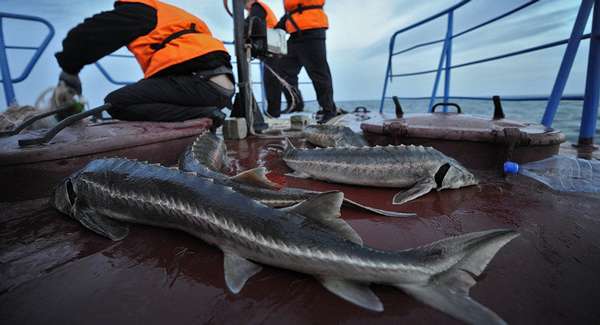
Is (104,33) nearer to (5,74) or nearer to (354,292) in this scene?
(5,74)

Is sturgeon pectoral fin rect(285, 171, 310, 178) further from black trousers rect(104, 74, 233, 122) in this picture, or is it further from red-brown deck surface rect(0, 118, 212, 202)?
black trousers rect(104, 74, 233, 122)

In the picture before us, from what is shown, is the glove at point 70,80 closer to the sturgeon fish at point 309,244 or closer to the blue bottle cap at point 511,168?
the sturgeon fish at point 309,244

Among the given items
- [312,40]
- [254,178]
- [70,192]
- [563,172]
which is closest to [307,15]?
[312,40]

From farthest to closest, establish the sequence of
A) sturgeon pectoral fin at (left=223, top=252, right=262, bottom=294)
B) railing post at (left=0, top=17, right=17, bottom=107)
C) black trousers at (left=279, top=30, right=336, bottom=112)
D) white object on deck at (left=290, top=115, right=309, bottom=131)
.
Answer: black trousers at (left=279, top=30, right=336, bottom=112) → white object on deck at (left=290, top=115, right=309, bottom=131) → railing post at (left=0, top=17, right=17, bottom=107) → sturgeon pectoral fin at (left=223, top=252, right=262, bottom=294)

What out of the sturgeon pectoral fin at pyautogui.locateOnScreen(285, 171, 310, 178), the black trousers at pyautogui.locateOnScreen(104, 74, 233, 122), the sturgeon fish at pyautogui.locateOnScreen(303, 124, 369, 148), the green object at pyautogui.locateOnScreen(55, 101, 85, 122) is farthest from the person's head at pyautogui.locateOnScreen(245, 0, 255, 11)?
the sturgeon pectoral fin at pyautogui.locateOnScreen(285, 171, 310, 178)

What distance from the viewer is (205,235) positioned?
0.95 metres

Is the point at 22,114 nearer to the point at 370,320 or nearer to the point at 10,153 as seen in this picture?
the point at 10,153

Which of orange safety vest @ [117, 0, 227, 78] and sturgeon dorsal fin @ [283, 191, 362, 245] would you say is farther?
orange safety vest @ [117, 0, 227, 78]

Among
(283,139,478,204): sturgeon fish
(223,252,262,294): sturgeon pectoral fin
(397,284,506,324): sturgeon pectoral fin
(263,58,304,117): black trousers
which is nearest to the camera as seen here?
(397,284,506,324): sturgeon pectoral fin

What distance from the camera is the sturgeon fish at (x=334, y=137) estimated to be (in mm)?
2517

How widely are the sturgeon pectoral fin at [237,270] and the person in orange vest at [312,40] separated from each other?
428cm

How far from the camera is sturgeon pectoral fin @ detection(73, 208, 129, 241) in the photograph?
112 centimetres

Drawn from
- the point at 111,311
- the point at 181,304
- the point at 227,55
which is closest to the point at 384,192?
the point at 181,304

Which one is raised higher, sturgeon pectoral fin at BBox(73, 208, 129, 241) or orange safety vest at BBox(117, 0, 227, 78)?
orange safety vest at BBox(117, 0, 227, 78)
